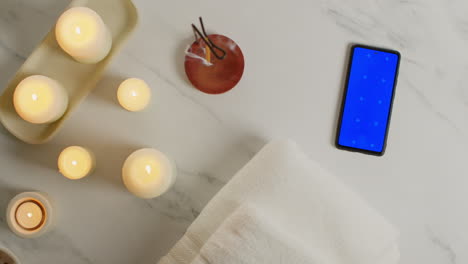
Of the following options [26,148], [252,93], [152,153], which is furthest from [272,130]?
[26,148]

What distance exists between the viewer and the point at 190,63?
57cm

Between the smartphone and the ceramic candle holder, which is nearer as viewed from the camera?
the ceramic candle holder

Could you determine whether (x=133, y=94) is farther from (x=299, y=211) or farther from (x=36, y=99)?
(x=299, y=211)

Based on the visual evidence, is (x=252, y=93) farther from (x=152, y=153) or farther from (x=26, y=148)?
(x=26, y=148)

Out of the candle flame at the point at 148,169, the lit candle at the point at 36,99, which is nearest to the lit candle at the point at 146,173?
the candle flame at the point at 148,169

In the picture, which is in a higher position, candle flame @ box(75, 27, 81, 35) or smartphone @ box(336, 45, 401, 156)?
smartphone @ box(336, 45, 401, 156)

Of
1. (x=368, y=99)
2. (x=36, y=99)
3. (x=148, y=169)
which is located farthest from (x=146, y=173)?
(x=368, y=99)

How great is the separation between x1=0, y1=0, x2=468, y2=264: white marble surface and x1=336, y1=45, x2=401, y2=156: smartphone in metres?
0.01

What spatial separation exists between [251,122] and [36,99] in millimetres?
248

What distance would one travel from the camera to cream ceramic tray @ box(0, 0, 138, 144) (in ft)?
1.74

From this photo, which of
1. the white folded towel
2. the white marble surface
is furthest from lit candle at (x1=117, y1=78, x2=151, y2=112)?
the white folded towel

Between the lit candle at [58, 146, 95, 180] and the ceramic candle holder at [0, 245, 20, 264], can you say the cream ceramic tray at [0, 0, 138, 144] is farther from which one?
the ceramic candle holder at [0, 245, 20, 264]

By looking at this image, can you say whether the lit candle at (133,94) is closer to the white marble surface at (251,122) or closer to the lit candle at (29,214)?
the white marble surface at (251,122)

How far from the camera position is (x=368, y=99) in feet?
1.92
